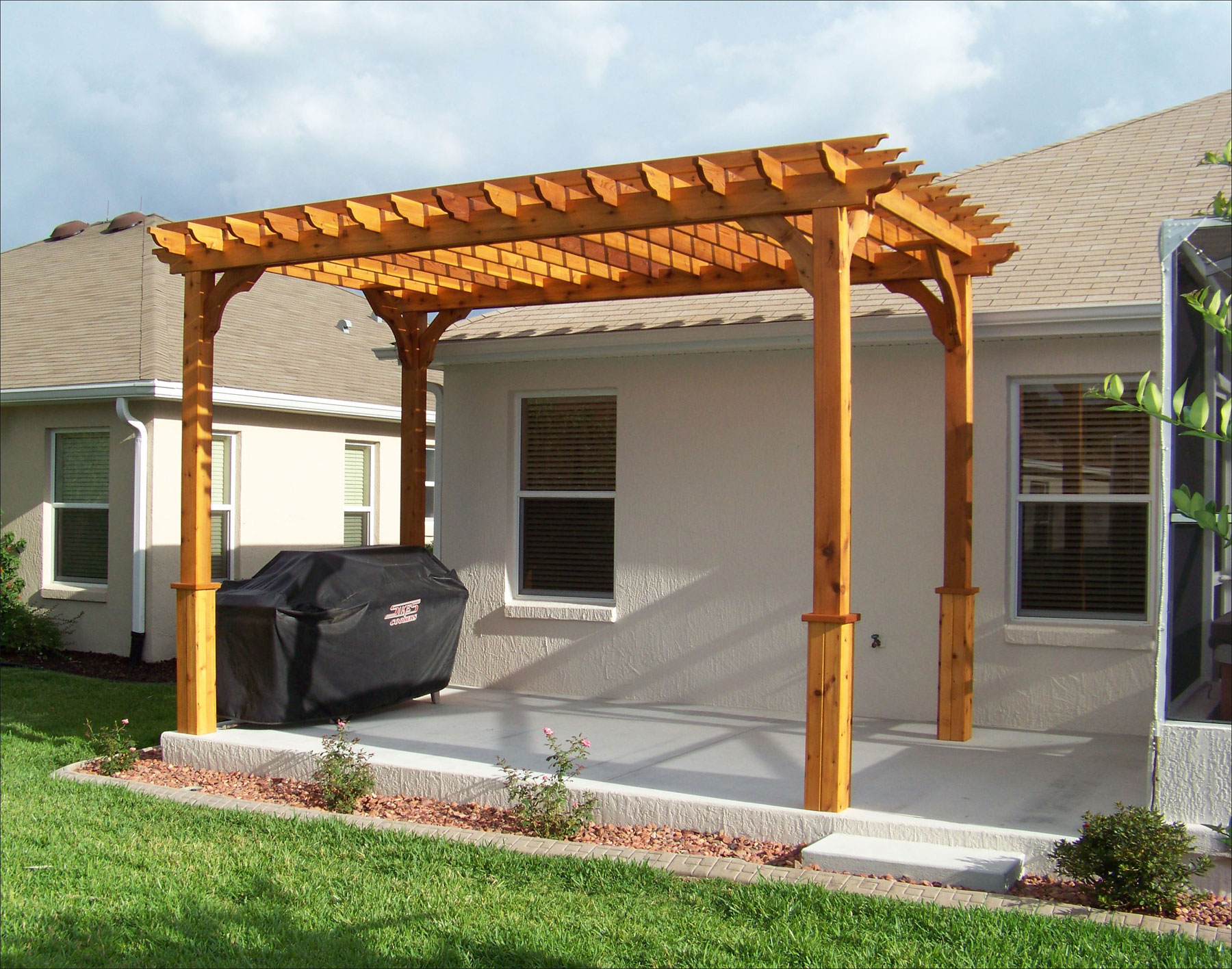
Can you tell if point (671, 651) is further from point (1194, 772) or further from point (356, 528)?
point (356, 528)

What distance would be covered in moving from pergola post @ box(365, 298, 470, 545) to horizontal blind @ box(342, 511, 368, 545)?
4.25 m

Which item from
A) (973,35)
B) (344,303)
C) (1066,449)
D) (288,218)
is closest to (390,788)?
(288,218)

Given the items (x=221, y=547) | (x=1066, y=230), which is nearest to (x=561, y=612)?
(x=221, y=547)

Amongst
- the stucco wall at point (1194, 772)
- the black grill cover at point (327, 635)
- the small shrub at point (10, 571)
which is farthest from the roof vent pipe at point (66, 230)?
the stucco wall at point (1194, 772)

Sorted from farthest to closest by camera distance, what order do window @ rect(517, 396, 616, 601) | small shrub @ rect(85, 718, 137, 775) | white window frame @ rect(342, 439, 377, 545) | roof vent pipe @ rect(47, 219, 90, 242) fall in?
1. roof vent pipe @ rect(47, 219, 90, 242)
2. white window frame @ rect(342, 439, 377, 545)
3. window @ rect(517, 396, 616, 601)
4. small shrub @ rect(85, 718, 137, 775)

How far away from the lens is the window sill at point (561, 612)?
→ 9914mm

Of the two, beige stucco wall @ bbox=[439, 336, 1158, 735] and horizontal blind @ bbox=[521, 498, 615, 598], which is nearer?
beige stucco wall @ bbox=[439, 336, 1158, 735]

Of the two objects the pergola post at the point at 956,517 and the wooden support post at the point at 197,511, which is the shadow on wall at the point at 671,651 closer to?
the pergola post at the point at 956,517

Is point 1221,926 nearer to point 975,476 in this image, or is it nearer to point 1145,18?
point 975,476

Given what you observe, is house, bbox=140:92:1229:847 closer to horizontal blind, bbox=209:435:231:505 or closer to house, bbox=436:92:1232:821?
house, bbox=436:92:1232:821

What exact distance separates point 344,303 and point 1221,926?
15.4 m

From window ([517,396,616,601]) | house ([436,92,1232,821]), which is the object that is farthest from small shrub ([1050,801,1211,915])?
window ([517,396,616,601])

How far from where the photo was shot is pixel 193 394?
26.5 ft

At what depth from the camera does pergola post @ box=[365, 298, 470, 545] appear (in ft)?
33.3
